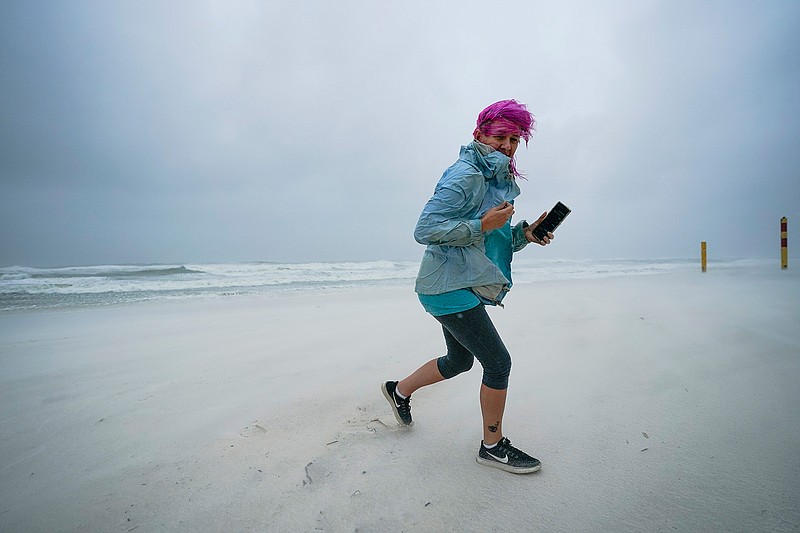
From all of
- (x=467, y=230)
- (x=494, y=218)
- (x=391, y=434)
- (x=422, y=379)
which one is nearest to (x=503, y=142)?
(x=494, y=218)

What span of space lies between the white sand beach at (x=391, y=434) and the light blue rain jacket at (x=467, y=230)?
3.14 ft

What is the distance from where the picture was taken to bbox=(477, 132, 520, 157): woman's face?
196cm

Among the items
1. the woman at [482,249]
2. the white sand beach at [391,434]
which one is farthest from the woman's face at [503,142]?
the white sand beach at [391,434]

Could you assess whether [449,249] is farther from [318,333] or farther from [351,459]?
[318,333]

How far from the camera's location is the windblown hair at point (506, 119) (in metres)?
1.93

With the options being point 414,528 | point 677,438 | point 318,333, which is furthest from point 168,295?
point 677,438

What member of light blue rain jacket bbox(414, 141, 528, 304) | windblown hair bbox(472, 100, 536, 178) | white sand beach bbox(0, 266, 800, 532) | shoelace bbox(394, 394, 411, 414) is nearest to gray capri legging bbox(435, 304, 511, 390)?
light blue rain jacket bbox(414, 141, 528, 304)

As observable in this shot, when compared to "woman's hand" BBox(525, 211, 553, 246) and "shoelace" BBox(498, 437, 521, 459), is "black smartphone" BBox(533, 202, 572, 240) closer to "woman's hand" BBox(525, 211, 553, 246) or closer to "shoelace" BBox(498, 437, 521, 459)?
"woman's hand" BBox(525, 211, 553, 246)

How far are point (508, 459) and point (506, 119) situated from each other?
176cm

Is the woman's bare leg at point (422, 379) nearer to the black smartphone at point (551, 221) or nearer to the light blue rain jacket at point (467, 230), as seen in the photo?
the light blue rain jacket at point (467, 230)

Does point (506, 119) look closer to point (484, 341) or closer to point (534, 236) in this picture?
point (534, 236)

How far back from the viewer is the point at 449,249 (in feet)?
6.08

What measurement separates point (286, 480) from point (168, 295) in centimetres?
924

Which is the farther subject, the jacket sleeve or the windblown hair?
the windblown hair
